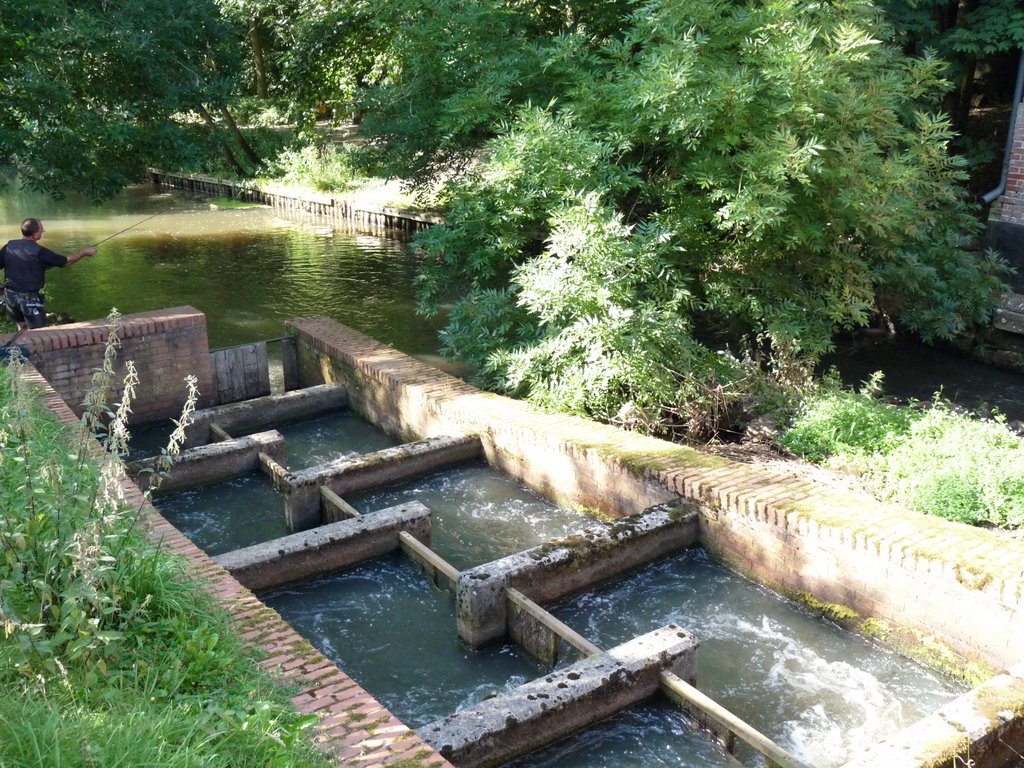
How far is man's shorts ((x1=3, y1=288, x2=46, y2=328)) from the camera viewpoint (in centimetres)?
1013

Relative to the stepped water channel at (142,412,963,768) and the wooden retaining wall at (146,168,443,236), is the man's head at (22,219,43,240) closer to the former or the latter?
the stepped water channel at (142,412,963,768)

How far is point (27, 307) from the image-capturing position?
10.2 meters

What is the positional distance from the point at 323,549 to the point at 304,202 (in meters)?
21.0

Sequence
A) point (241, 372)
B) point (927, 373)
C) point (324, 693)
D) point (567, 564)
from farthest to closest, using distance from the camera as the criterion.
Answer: point (927, 373) < point (241, 372) < point (567, 564) < point (324, 693)

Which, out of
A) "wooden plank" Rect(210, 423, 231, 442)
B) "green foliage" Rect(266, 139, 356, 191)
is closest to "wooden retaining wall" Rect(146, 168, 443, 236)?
"green foliage" Rect(266, 139, 356, 191)

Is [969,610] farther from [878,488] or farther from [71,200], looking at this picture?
[71,200]

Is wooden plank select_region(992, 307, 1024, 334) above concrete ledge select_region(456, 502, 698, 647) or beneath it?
above

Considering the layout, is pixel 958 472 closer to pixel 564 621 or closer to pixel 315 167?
pixel 564 621

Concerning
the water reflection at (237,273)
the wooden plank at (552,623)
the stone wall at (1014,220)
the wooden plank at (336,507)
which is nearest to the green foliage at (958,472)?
the wooden plank at (552,623)

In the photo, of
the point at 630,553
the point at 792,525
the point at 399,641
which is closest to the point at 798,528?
the point at 792,525

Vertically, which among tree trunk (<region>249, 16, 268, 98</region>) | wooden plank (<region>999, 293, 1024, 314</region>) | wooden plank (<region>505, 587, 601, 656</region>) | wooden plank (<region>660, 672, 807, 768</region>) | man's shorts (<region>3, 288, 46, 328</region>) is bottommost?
wooden plank (<region>660, 672, 807, 768</region>)

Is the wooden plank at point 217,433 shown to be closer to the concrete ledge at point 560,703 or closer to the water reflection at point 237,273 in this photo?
the water reflection at point 237,273

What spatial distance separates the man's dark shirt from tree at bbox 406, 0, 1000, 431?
14.0ft

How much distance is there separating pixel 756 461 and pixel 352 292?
10.1 metres
